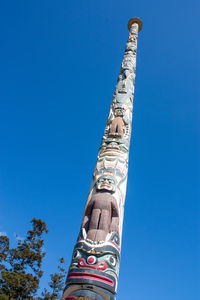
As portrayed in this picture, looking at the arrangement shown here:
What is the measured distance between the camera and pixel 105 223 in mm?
5148

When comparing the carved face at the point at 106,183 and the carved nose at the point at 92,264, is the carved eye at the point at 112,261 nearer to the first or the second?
the carved nose at the point at 92,264

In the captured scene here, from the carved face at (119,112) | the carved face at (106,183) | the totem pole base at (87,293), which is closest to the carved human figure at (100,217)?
the carved face at (106,183)

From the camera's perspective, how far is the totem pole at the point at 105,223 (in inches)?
168

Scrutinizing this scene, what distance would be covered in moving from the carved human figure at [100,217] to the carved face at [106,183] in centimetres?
19

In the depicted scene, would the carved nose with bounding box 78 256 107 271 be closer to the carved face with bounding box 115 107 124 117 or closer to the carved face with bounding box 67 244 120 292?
the carved face with bounding box 67 244 120 292

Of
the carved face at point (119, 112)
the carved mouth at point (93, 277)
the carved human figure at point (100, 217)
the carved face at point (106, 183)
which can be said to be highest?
the carved face at point (119, 112)

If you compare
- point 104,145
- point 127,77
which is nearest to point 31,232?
point 104,145

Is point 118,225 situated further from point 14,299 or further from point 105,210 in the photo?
point 14,299

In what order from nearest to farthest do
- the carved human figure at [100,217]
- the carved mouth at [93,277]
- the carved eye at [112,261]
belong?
the carved mouth at [93,277], the carved eye at [112,261], the carved human figure at [100,217]

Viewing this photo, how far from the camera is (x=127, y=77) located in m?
10.6

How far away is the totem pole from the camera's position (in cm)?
427

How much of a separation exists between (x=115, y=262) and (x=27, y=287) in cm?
900

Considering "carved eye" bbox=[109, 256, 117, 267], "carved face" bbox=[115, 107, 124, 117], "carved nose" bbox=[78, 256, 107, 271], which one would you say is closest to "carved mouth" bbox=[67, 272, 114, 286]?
"carved nose" bbox=[78, 256, 107, 271]

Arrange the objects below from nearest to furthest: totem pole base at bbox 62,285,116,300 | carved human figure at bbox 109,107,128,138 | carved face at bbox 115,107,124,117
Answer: totem pole base at bbox 62,285,116,300, carved human figure at bbox 109,107,128,138, carved face at bbox 115,107,124,117
